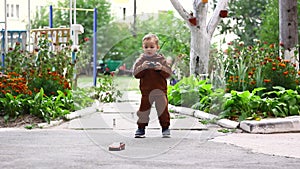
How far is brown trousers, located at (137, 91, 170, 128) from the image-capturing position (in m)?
7.13

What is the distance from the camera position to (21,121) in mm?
Result: 8672

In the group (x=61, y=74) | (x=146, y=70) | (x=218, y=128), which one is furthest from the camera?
(x=61, y=74)

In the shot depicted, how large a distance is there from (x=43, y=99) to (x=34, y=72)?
88cm

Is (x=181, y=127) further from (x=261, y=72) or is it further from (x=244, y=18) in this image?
(x=244, y=18)

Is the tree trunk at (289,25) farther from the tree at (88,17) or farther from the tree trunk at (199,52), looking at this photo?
the tree at (88,17)

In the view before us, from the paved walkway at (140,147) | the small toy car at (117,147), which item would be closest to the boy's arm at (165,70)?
the paved walkway at (140,147)

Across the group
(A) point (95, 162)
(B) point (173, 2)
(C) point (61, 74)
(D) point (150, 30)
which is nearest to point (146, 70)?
(D) point (150, 30)

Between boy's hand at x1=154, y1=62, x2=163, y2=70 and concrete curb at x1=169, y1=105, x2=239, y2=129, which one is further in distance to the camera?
concrete curb at x1=169, y1=105, x2=239, y2=129

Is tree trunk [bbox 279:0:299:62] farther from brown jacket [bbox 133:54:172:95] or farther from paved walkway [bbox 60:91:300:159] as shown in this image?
brown jacket [bbox 133:54:172:95]

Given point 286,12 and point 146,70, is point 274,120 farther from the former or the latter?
point 286,12

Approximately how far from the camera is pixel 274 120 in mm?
8227

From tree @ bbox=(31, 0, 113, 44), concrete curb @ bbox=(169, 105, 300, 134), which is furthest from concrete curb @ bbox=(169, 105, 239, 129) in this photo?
tree @ bbox=(31, 0, 113, 44)

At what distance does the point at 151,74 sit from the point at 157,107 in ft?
1.46

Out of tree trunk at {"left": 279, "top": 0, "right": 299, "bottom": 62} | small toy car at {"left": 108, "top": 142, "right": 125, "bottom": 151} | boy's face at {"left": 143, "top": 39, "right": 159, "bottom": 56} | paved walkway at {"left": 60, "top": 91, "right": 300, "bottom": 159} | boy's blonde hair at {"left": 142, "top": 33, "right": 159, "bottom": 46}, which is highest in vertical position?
tree trunk at {"left": 279, "top": 0, "right": 299, "bottom": 62}
